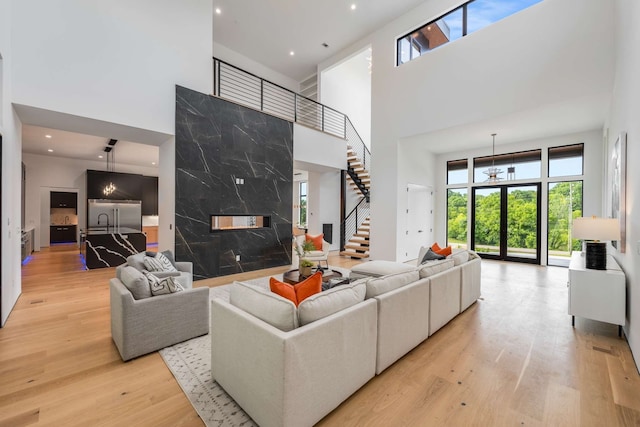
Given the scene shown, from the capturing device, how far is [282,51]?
8.76 m

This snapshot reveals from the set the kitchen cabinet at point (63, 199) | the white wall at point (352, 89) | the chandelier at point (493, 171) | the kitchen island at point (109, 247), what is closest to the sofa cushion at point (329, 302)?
the chandelier at point (493, 171)

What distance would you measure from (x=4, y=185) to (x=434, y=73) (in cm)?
763

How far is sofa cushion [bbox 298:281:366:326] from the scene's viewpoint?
181 centimetres

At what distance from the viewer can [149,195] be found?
11094 millimetres

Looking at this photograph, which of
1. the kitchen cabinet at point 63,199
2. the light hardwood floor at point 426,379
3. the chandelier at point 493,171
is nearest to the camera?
the light hardwood floor at point 426,379

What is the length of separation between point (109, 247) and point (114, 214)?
4.42 m

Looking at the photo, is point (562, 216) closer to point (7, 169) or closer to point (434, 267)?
point (434, 267)

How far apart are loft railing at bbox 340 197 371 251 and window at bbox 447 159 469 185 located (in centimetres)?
276

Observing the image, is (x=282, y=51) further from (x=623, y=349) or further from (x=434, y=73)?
(x=623, y=349)

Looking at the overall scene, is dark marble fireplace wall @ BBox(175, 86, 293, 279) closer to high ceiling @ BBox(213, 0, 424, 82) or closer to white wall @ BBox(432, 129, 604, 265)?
high ceiling @ BBox(213, 0, 424, 82)

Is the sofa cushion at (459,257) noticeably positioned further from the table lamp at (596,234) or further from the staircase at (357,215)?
the staircase at (357,215)

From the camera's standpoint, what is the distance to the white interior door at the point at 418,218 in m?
7.66

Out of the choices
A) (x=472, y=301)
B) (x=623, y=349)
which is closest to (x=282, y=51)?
(x=472, y=301)

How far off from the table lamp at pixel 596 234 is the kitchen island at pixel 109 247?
28.3 feet
